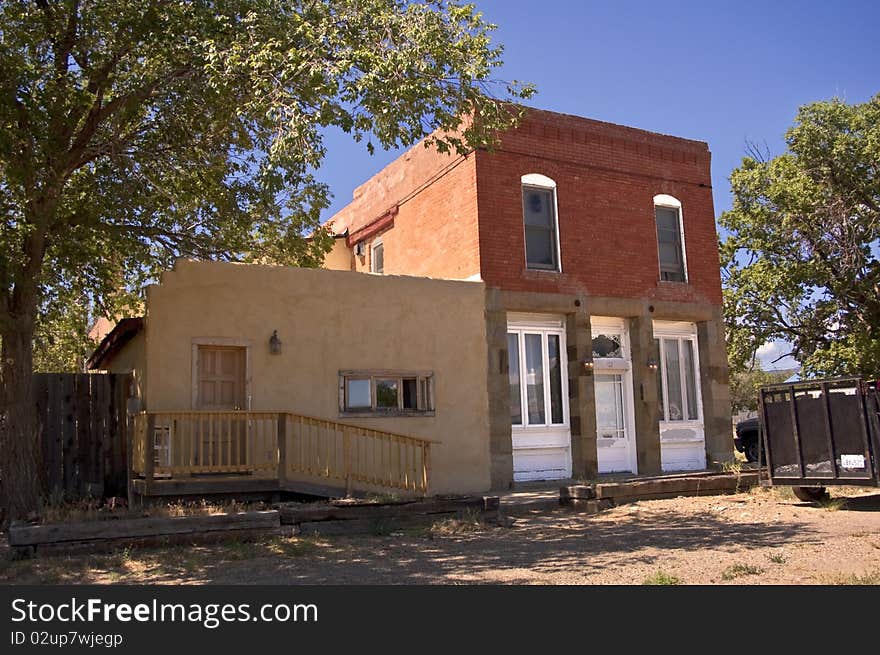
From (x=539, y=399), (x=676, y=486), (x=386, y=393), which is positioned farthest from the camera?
(x=539, y=399)

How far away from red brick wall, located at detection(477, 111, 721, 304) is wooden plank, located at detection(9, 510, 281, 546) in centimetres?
693

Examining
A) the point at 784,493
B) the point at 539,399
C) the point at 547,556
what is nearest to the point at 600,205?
the point at 539,399

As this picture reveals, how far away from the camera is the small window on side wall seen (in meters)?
13.6

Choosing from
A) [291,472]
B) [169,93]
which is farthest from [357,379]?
[169,93]

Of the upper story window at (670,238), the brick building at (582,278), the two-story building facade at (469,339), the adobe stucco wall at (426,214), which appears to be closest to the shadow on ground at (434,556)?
the two-story building facade at (469,339)

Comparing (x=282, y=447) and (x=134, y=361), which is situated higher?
(x=134, y=361)

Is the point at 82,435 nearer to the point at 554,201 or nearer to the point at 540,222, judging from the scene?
the point at 540,222

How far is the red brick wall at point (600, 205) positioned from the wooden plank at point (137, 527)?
6.93 m

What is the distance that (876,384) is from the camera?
11.7 meters

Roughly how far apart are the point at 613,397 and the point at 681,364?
2105 mm

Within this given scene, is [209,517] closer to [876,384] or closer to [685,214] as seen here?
[876,384]

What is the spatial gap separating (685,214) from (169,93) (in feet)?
37.4

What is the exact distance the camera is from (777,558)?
814 centimetres

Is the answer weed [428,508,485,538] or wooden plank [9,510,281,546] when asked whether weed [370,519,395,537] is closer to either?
weed [428,508,485,538]
